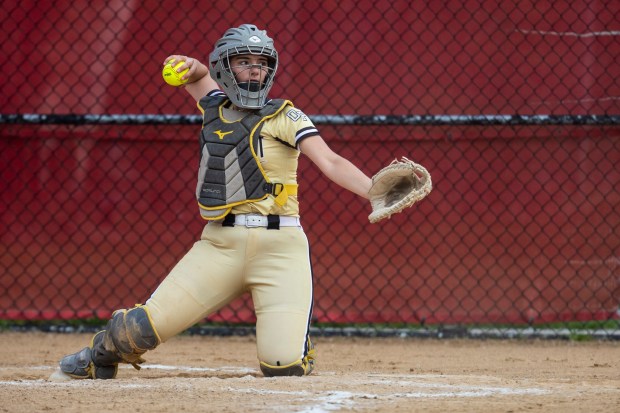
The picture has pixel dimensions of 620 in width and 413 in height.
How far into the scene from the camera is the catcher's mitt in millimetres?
4230

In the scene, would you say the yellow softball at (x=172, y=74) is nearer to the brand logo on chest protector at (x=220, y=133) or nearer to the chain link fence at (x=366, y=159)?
the brand logo on chest protector at (x=220, y=133)

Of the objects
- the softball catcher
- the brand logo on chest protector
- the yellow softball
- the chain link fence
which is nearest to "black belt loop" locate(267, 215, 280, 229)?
the softball catcher

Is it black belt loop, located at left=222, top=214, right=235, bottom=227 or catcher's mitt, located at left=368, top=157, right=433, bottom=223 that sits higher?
catcher's mitt, located at left=368, top=157, right=433, bottom=223

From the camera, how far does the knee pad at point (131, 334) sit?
4.70 meters

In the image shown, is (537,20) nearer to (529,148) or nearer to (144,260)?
(529,148)

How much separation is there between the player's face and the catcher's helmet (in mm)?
20

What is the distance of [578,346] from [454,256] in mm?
1002

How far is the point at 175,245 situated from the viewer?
286 inches

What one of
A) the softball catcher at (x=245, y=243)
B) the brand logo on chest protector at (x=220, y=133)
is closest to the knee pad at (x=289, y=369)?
the softball catcher at (x=245, y=243)

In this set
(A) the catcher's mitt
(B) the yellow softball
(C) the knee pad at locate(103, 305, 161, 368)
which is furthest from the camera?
(B) the yellow softball

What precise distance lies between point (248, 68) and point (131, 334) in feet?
4.33

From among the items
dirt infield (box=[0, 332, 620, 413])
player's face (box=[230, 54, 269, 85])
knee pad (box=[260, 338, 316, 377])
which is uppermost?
player's face (box=[230, 54, 269, 85])

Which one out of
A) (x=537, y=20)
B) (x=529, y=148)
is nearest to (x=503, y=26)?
(x=537, y=20)

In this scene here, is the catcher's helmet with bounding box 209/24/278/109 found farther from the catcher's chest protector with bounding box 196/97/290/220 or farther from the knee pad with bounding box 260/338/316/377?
the knee pad with bounding box 260/338/316/377
